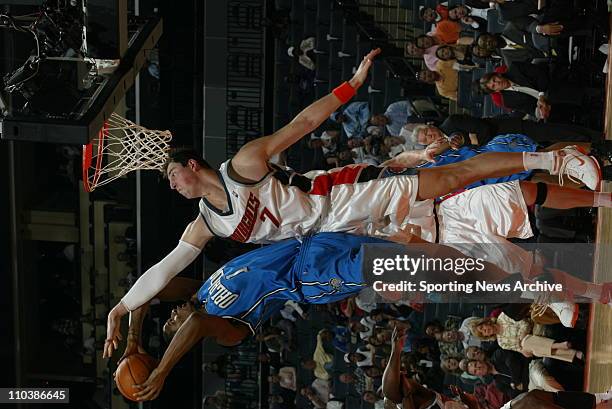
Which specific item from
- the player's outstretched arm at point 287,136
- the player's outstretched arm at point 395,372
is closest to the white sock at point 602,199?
the player's outstretched arm at point 395,372

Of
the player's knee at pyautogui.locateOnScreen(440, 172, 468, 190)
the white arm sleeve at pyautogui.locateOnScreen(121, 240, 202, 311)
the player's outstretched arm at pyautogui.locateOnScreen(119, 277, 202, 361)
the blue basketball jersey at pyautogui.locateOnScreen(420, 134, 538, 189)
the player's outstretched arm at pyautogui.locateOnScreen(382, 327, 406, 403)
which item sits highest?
the blue basketball jersey at pyautogui.locateOnScreen(420, 134, 538, 189)

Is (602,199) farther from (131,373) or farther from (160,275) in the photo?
(131,373)

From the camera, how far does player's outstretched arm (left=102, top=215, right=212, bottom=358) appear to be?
5.28 meters

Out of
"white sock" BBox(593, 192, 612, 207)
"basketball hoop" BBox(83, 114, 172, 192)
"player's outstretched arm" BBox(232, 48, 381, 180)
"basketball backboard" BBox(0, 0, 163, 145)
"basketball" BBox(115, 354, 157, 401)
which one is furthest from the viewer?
"basketball hoop" BBox(83, 114, 172, 192)

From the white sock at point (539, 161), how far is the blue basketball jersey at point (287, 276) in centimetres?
95

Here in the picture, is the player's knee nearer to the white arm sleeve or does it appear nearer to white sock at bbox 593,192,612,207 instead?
white sock at bbox 593,192,612,207

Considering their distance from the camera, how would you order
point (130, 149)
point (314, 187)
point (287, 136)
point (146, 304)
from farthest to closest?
point (130, 149), point (146, 304), point (314, 187), point (287, 136)

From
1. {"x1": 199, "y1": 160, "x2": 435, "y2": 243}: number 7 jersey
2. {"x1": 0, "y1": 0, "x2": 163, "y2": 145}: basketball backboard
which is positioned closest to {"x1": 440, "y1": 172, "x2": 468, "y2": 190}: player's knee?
{"x1": 199, "y1": 160, "x2": 435, "y2": 243}: number 7 jersey

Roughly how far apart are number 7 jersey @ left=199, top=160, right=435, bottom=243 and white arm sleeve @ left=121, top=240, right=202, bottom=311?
22 cm

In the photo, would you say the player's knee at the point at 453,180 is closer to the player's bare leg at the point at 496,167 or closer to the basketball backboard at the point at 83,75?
the player's bare leg at the point at 496,167

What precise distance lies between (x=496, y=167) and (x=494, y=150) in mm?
617

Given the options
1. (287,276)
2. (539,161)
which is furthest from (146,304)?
(539,161)

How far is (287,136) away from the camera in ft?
16.1

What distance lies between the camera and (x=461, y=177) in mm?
4918
